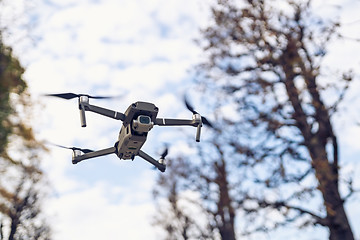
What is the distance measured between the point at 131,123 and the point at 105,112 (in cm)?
26

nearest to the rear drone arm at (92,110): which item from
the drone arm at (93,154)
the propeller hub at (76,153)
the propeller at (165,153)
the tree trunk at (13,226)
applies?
the drone arm at (93,154)

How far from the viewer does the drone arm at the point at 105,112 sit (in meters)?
3.31

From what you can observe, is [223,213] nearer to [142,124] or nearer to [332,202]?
[332,202]

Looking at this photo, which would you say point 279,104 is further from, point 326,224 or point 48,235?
Result: point 48,235

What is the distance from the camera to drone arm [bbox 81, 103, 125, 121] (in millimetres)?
3312

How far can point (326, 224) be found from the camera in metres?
7.57

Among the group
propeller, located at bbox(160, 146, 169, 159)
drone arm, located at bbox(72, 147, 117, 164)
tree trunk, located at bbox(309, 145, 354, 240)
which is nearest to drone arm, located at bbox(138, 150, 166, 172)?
propeller, located at bbox(160, 146, 169, 159)

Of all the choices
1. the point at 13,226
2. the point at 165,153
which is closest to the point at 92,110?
the point at 165,153

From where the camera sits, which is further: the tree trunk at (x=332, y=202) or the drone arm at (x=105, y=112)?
the tree trunk at (x=332, y=202)

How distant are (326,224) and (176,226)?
12801 mm

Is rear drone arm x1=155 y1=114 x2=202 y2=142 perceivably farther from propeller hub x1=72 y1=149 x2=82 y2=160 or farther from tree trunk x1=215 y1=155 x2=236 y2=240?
tree trunk x1=215 y1=155 x2=236 y2=240

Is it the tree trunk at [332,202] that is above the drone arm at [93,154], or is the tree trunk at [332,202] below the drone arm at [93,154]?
above

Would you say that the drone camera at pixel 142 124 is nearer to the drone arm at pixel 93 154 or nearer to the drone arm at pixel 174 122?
the drone arm at pixel 174 122

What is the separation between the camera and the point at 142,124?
3293 mm
